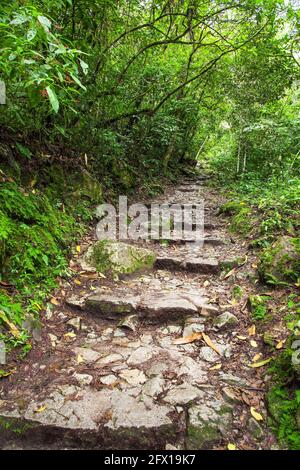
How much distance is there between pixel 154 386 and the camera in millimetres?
2471

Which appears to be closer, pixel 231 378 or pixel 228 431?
pixel 228 431

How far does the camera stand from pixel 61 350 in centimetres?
289

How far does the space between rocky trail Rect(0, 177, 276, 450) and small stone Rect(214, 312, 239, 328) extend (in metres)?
0.01

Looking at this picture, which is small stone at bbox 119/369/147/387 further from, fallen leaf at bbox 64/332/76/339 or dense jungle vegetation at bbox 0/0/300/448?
dense jungle vegetation at bbox 0/0/300/448

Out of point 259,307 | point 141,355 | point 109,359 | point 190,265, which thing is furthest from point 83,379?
point 190,265

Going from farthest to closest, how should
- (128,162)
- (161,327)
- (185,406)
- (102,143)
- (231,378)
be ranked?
(128,162)
(102,143)
(161,327)
(231,378)
(185,406)

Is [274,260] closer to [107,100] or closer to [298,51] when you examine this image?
[107,100]

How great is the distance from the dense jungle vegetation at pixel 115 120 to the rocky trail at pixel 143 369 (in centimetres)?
27

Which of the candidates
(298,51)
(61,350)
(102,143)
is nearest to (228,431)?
(61,350)

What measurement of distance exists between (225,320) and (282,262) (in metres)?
1.04

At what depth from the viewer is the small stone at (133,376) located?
2.54 m

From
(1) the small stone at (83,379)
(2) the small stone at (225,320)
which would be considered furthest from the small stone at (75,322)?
(2) the small stone at (225,320)

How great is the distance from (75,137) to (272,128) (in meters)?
5.34

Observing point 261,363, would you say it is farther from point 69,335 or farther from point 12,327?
point 12,327
